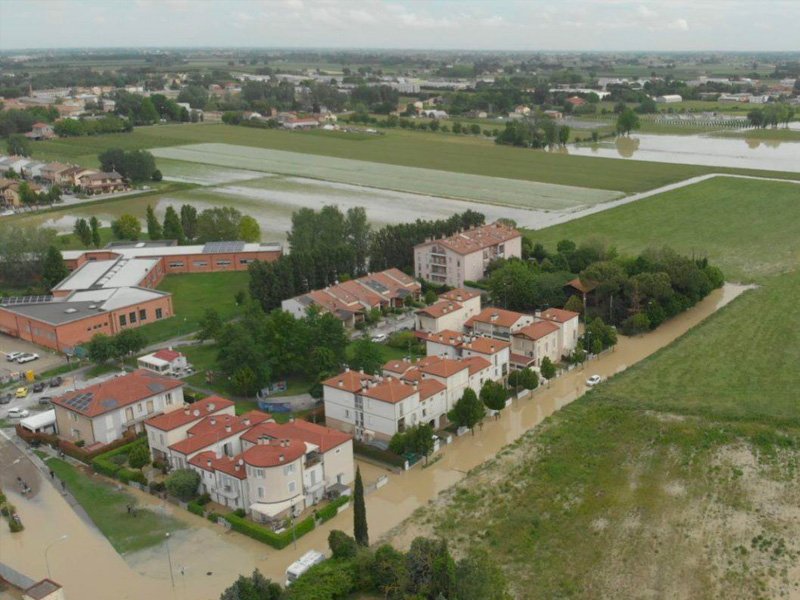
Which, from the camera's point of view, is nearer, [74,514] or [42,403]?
[74,514]

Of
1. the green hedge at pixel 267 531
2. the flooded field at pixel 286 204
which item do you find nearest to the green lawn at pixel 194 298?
the flooded field at pixel 286 204

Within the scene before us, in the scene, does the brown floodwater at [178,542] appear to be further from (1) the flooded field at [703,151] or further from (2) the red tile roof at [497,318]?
(1) the flooded field at [703,151]

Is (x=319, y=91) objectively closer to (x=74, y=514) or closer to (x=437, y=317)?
(x=437, y=317)

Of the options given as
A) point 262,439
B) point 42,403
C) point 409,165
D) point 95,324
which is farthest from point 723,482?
point 409,165

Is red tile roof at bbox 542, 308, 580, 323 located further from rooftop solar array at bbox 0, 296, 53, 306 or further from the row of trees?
rooftop solar array at bbox 0, 296, 53, 306

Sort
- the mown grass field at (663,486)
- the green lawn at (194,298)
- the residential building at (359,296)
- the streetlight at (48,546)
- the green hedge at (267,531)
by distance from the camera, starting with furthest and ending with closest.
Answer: the green lawn at (194,298), the residential building at (359,296), the green hedge at (267,531), the streetlight at (48,546), the mown grass field at (663,486)

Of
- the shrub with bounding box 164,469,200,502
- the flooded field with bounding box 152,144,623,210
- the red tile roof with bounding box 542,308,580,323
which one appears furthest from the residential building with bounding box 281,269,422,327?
the flooded field with bounding box 152,144,623,210
